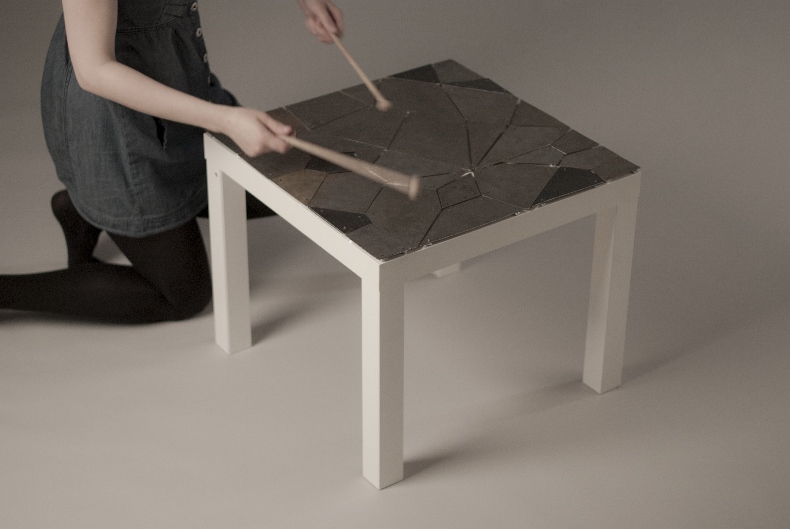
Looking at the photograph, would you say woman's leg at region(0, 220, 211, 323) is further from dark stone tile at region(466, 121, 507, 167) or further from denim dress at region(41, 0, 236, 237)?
dark stone tile at region(466, 121, 507, 167)

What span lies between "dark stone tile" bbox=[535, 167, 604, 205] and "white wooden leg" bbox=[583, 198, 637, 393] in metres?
0.07

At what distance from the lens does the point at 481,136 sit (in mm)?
1852

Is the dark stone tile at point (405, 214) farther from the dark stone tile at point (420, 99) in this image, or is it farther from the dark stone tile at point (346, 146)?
the dark stone tile at point (420, 99)

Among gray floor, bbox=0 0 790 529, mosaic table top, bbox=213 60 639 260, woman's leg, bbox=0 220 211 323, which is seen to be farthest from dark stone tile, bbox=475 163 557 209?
woman's leg, bbox=0 220 211 323

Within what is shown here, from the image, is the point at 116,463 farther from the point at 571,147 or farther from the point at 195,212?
the point at 571,147

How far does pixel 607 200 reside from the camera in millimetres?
1751

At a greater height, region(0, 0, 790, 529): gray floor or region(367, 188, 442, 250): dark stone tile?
region(367, 188, 442, 250): dark stone tile

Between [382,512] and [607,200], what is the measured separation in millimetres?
536

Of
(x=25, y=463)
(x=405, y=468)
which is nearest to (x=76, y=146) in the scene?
(x=25, y=463)

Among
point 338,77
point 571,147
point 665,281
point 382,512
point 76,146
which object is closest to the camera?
point 382,512

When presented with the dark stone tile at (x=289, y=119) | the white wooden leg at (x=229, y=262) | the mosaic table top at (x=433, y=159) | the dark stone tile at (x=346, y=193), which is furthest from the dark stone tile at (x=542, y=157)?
the white wooden leg at (x=229, y=262)

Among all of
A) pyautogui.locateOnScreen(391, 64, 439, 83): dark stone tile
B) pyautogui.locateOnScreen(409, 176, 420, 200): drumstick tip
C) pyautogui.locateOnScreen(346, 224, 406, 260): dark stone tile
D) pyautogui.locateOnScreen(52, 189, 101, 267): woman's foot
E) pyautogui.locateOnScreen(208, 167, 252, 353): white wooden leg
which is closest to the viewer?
pyautogui.locateOnScreen(346, 224, 406, 260): dark stone tile

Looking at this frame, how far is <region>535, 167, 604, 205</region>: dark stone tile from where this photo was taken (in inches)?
67.1

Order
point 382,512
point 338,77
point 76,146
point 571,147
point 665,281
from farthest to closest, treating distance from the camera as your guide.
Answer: point 338,77 < point 665,281 < point 76,146 < point 571,147 < point 382,512
